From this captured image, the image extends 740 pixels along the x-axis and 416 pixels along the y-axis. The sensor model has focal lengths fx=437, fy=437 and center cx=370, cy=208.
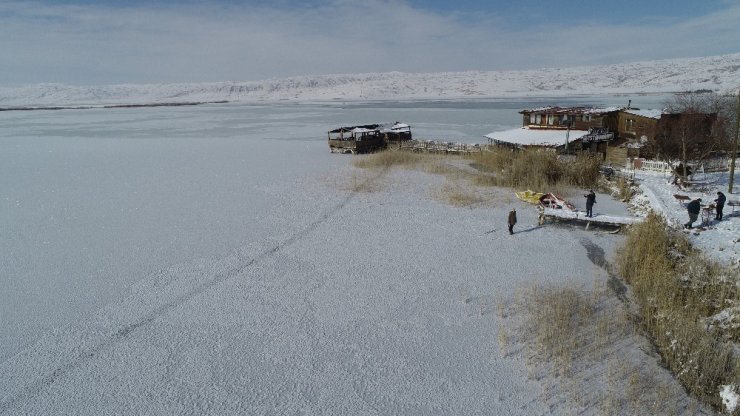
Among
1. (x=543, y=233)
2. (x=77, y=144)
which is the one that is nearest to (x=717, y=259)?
(x=543, y=233)

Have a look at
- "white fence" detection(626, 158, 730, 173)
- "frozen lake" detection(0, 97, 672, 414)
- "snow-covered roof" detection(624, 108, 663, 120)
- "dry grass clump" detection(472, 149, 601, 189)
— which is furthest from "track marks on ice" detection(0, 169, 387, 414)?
"snow-covered roof" detection(624, 108, 663, 120)

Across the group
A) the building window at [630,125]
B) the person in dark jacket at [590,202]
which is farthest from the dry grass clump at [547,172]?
the building window at [630,125]

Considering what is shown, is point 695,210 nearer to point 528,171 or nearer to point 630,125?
point 528,171

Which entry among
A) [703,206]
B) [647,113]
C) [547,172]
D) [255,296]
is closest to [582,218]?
[703,206]

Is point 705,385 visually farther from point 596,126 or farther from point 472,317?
point 596,126

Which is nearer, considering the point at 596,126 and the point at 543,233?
the point at 543,233

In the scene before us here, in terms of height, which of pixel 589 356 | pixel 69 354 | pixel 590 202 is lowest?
pixel 589 356
